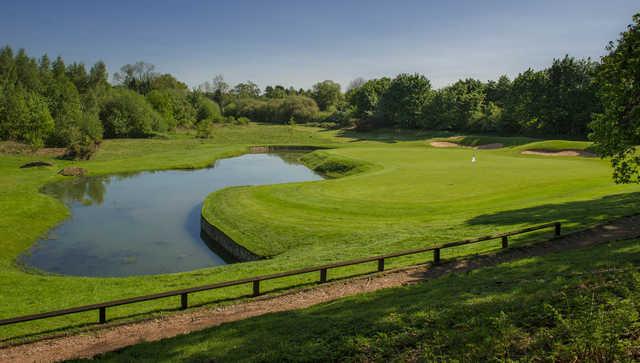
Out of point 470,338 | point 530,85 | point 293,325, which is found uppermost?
point 530,85

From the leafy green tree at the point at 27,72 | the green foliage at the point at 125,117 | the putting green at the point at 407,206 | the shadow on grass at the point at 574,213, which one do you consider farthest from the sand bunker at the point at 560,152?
the leafy green tree at the point at 27,72

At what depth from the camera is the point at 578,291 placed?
35.6ft

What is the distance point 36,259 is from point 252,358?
25.0m

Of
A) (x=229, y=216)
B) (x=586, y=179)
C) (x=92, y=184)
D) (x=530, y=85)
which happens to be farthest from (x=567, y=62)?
(x=92, y=184)

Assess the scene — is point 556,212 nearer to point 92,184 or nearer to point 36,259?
point 36,259

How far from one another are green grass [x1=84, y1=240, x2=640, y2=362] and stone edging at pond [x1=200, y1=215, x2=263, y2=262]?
13.4 m

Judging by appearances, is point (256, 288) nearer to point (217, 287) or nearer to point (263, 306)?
Answer: point (263, 306)

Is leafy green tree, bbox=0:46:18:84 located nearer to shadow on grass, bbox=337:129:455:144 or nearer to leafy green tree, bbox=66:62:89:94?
leafy green tree, bbox=66:62:89:94

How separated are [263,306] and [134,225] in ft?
80.5

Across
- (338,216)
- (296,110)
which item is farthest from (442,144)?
(296,110)

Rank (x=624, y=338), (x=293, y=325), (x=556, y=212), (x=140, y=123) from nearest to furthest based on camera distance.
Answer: (x=624, y=338) → (x=293, y=325) → (x=556, y=212) → (x=140, y=123)

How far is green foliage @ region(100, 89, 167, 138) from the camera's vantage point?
108 m

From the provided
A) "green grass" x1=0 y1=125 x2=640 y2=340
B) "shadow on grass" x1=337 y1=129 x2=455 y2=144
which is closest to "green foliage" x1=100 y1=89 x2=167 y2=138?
"green grass" x1=0 y1=125 x2=640 y2=340

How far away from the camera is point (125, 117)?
10894 cm
